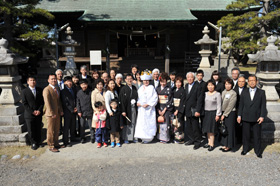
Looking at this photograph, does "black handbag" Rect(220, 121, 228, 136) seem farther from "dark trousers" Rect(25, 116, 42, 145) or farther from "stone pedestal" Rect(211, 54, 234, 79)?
"stone pedestal" Rect(211, 54, 234, 79)

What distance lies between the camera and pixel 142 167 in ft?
13.9

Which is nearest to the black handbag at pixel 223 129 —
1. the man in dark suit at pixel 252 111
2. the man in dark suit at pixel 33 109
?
the man in dark suit at pixel 252 111

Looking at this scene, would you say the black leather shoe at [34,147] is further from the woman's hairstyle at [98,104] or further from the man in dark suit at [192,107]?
the man in dark suit at [192,107]

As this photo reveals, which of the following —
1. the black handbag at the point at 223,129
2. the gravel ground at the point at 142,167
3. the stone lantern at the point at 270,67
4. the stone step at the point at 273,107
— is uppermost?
the stone lantern at the point at 270,67

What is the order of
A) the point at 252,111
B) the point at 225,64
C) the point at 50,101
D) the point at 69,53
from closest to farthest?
the point at 252,111, the point at 50,101, the point at 69,53, the point at 225,64

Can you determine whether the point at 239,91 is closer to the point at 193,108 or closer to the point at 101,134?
the point at 193,108

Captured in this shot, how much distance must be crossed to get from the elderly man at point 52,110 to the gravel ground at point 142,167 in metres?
0.31

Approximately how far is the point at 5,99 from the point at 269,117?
6702 mm

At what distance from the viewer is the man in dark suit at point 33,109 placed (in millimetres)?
4742

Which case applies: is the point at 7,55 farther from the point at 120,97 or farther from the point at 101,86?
the point at 120,97

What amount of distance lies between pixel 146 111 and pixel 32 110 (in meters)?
2.68

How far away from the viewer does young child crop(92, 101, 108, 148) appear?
5.08m

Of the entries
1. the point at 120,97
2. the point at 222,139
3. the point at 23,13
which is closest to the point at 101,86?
the point at 120,97

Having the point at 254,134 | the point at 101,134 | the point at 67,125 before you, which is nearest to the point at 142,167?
the point at 101,134
